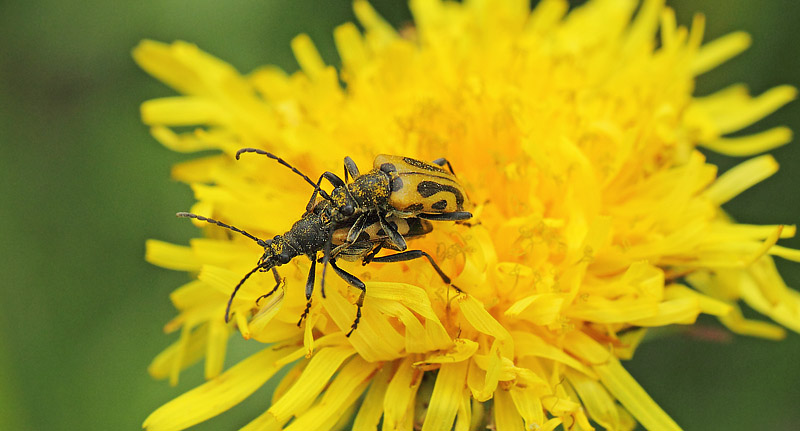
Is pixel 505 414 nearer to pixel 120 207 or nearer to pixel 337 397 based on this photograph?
pixel 337 397

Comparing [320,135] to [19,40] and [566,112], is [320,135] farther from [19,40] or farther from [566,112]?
[19,40]

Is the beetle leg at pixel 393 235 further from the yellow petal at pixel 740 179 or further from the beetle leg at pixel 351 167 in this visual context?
the yellow petal at pixel 740 179

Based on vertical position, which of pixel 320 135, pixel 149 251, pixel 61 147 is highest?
pixel 61 147

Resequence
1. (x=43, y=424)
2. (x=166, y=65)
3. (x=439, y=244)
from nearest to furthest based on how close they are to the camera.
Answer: (x=439, y=244) < (x=43, y=424) < (x=166, y=65)

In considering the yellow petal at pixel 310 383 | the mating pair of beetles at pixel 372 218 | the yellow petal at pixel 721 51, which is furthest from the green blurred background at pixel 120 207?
the mating pair of beetles at pixel 372 218

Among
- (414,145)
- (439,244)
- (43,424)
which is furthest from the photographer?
(43,424)

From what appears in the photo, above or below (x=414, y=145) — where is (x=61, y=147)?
above

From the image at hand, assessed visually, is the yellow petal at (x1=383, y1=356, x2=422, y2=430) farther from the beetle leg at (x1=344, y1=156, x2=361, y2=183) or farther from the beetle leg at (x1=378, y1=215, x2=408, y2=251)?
the beetle leg at (x1=344, y1=156, x2=361, y2=183)

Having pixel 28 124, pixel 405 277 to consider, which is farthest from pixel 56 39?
pixel 405 277
